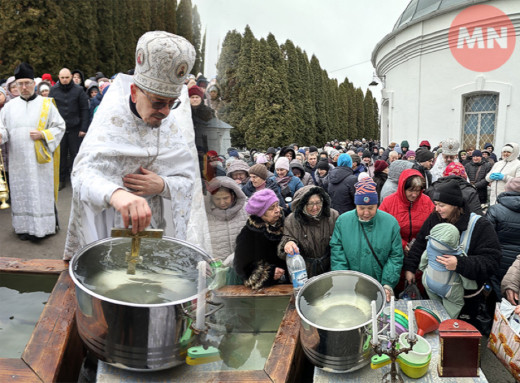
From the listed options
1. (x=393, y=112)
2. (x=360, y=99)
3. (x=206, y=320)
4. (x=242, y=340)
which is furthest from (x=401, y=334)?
(x=360, y=99)

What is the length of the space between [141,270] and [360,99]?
39546 mm

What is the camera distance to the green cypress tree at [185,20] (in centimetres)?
101

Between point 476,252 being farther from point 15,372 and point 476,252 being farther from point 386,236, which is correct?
point 15,372

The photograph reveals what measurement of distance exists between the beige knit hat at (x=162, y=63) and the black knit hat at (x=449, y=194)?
2.20m

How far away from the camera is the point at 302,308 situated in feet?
3.86

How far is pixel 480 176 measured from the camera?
7.62 meters

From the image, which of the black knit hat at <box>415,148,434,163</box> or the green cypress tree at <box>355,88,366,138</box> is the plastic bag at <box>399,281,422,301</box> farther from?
the green cypress tree at <box>355,88,366,138</box>

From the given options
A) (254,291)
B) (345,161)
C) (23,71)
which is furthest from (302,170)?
(254,291)

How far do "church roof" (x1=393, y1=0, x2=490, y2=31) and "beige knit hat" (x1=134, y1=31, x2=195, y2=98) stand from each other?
13.5 meters

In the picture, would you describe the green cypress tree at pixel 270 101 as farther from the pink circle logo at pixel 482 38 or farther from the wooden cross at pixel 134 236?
the pink circle logo at pixel 482 38

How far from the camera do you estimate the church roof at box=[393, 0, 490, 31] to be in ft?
39.6

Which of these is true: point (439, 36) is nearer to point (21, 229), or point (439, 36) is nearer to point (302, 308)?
point (21, 229)

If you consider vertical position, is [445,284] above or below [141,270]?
below

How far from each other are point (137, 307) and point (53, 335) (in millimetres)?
569
